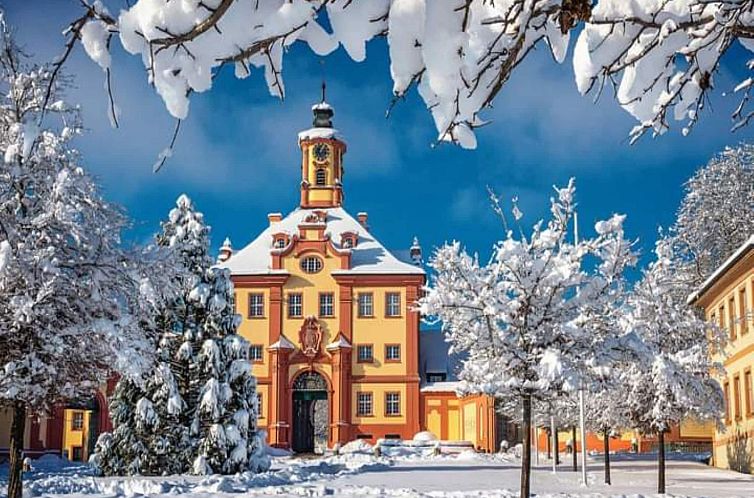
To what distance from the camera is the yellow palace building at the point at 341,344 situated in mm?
54625

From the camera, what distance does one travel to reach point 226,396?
29.1 meters

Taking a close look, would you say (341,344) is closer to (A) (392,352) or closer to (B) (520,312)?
(A) (392,352)

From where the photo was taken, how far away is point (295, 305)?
2245 inches

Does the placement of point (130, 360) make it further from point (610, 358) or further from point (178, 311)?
point (178, 311)

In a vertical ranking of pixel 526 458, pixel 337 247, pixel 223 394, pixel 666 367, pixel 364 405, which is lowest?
pixel 526 458

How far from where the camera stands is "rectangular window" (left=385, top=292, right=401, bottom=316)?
5681 cm

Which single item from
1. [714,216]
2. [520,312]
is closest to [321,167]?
[714,216]

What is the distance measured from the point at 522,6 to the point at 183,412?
26.4 meters

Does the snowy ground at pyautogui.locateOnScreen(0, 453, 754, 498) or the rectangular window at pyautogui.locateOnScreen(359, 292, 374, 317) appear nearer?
the snowy ground at pyautogui.locateOnScreen(0, 453, 754, 498)

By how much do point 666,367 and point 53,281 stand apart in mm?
14030

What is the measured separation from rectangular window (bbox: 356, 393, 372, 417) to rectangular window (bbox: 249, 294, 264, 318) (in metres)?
7.63

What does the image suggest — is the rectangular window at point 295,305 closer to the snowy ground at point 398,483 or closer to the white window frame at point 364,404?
the white window frame at point 364,404

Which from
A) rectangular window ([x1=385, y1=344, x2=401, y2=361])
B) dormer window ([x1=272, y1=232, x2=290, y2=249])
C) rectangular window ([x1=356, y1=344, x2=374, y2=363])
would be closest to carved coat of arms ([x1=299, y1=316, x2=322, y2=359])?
rectangular window ([x1=356, y1=344, x2=374, y2=363])

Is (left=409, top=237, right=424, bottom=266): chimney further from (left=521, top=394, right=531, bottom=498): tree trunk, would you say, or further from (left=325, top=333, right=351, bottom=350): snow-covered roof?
(left=521, top=394, right=531, bottom=498): tree trunk
